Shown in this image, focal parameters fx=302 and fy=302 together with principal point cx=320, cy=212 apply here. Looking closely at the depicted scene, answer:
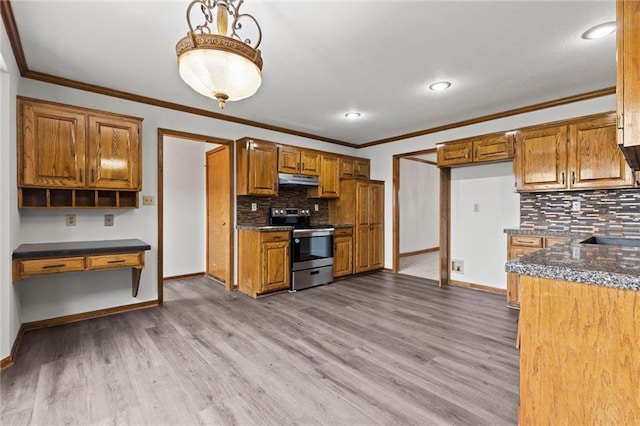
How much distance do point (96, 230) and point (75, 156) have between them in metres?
0.81

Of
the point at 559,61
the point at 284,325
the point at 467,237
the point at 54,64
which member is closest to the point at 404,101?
the point at 559,61

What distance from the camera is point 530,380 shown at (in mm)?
1237

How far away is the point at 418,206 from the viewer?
7684 millimetres

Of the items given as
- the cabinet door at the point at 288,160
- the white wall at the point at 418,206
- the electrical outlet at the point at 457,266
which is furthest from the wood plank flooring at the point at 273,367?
the white wall at the point at 418,206

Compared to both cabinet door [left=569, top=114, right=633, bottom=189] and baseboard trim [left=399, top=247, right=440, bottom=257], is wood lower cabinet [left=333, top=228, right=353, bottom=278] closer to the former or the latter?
baseboard trim [left=399, top=247, right=440, bottom=257]

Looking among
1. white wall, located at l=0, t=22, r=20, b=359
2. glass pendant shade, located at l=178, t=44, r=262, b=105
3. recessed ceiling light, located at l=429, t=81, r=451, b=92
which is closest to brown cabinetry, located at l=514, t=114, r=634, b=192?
recessed ceiling light, located at l=429, t=81, r=451, b=92

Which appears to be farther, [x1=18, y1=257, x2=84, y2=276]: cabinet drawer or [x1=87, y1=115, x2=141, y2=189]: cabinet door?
[x1=87, y1=115, x2=141, y2=189]: cabinet door

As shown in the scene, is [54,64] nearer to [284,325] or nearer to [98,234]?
[98,234]

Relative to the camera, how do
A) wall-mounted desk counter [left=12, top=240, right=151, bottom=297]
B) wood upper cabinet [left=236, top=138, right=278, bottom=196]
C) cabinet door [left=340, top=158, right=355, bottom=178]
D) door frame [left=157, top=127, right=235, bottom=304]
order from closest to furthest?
wall-mounted desk counter [left=12, top=240, right=151, bottom=297], door frame [left=157, top=127, right=235, bottom=304], wood upper cabinet [left=236, top=138, right=278, bottom=196], cabinet door [left=340, top=158, right=355, bottom=178]

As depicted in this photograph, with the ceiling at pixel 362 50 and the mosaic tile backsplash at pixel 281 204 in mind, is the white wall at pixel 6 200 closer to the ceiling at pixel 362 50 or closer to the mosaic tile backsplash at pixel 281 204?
the ceiling at pixel 362 50

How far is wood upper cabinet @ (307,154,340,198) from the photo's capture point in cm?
504

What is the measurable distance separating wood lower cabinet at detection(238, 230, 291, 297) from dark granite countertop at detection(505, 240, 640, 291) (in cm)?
307

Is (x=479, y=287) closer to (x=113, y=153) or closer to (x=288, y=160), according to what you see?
(x=288, y=160)

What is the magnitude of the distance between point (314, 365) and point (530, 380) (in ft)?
4.61
